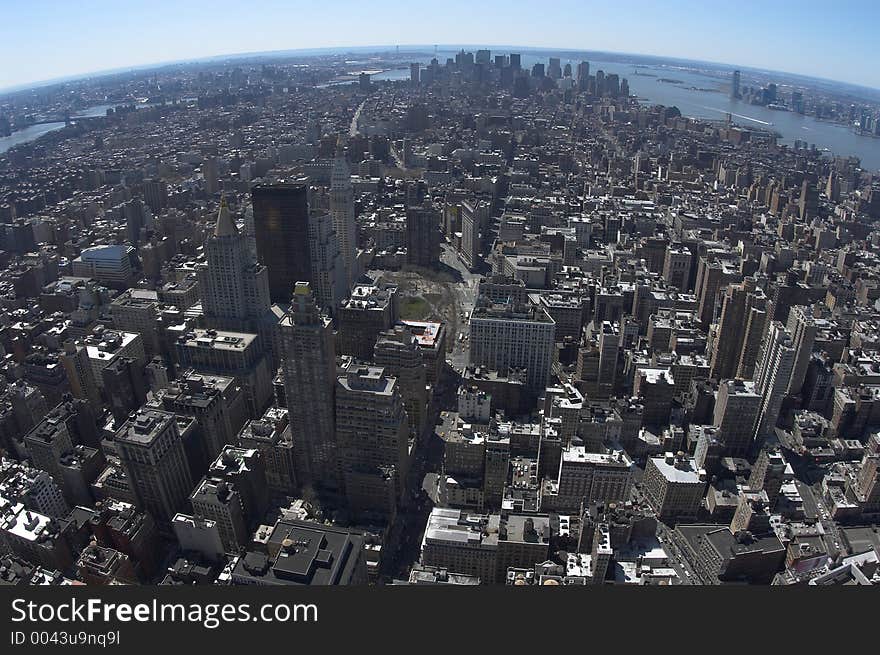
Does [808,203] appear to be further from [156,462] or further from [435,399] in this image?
[156,462]

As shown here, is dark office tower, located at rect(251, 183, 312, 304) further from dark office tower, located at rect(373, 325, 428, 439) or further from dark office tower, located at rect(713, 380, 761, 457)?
dark office tower, located at rect(713, 380, 761, 457)

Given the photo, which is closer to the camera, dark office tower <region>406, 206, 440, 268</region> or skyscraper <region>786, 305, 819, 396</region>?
skyscraper <region>786, 305, 819, 396</region>

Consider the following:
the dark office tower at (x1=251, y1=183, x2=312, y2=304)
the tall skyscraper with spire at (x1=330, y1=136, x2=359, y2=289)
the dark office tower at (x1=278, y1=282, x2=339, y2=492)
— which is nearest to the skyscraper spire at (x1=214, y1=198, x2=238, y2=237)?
the dark office tower at (x1=251, y1=183, x2=312, y2=304)

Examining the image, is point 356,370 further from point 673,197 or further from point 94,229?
point 673,197

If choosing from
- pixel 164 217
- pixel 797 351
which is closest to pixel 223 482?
pixel 797 351

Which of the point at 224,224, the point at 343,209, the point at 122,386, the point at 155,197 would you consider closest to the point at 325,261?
the point at 343,209

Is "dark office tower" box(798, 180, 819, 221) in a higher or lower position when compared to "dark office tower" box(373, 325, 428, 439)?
higher

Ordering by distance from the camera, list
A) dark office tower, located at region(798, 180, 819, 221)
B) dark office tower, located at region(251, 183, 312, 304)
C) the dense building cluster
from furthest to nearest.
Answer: dark office tower, located at region(798, 180, 819, 221) < dark office tower, located at region(251, 183, 312, 304) < the dense building cluster
